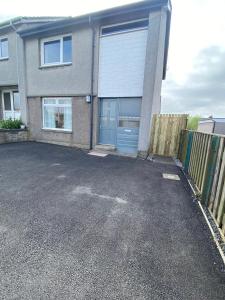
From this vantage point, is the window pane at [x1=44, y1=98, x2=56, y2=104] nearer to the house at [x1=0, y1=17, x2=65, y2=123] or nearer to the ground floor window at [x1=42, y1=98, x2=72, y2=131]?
the ground floor window at [x1=42, y1=98, x2=72, y2=131]

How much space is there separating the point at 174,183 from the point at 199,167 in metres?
0.90

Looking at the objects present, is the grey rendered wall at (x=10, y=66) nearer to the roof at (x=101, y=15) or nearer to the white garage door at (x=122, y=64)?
the roof at (x=101, y=15)

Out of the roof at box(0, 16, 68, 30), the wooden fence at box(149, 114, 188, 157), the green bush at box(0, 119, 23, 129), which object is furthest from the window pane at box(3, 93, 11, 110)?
the wooden fence at box(149, 114, 188, 157)

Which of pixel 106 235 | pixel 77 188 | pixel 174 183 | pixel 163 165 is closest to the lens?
pixel 106 235

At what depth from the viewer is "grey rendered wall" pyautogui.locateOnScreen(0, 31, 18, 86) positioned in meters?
10.3

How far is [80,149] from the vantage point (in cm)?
877

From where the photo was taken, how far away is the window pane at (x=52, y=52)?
8.97 m

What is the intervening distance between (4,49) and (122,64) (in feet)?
29.3

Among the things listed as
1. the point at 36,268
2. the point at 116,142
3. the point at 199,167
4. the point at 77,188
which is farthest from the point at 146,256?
the point at 116,142

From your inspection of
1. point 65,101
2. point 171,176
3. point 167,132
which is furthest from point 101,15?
point 171,176

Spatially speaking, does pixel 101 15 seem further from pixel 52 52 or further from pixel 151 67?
pixel 52 52

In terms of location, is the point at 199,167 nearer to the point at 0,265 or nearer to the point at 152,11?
the point at 0,265

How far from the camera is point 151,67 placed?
689cm

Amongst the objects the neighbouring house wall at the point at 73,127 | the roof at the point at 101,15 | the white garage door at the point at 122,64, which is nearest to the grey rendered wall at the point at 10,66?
the roof at the point at 101,15
